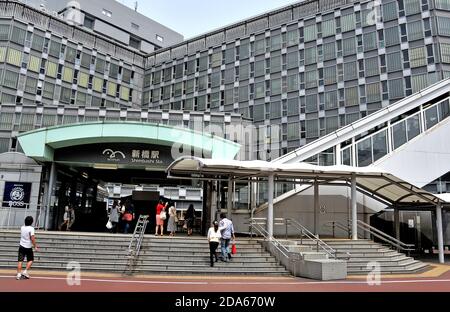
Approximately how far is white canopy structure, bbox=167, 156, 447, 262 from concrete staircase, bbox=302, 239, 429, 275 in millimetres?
1285

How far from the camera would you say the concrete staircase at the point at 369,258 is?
1428 centimetres

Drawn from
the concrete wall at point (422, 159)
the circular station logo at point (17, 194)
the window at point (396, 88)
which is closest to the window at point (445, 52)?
the window at point (396, 88)

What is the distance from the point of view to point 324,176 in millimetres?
18281

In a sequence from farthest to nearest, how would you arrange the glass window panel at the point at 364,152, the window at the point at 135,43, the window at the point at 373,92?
the window at the point at 135,43
the window at the point at 373,92
the glass window panel at the point at 364,152

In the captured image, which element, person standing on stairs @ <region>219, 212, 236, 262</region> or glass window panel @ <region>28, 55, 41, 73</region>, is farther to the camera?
glass window panel @ <region>28, 55, 41, 73</region>

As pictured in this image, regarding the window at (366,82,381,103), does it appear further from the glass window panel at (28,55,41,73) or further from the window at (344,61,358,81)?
the glass window panel at (28,55,41,73)

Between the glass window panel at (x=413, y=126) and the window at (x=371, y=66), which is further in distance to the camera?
the window at (x=371, y=66)

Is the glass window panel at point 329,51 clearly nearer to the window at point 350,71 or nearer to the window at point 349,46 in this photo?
the window at point 349,46

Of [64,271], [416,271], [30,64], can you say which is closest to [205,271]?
[64,271]

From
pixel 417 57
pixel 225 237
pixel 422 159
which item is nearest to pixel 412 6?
pixel 417 57

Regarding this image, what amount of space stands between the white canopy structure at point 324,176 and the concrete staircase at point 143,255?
212 centimetres

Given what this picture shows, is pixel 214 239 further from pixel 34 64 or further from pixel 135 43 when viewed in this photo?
pixel 135 43

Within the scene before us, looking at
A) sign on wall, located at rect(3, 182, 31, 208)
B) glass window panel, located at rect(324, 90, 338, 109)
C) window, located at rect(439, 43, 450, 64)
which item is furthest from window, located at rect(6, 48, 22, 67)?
window, located at rect(439, 43, 450, 64)

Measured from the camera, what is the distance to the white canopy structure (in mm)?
15961
